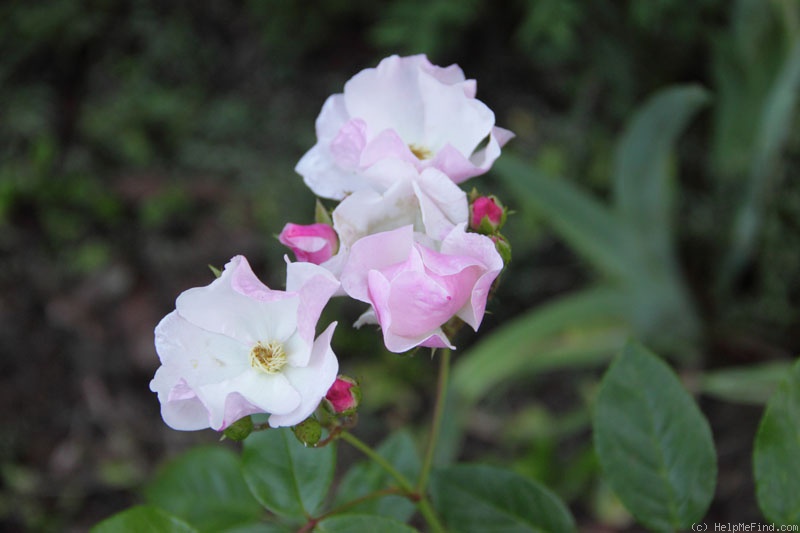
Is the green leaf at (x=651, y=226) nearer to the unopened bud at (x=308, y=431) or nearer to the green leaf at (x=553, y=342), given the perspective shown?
the green leaf at (x=553, y=342)

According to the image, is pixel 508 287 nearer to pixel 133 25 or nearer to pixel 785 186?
pixel 785 186

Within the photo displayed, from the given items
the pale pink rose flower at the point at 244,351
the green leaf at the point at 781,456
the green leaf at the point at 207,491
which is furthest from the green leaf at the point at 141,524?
the green leaf at the point at 781,456

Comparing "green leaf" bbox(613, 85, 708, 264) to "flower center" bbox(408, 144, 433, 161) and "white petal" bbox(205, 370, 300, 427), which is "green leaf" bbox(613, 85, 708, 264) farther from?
"white petal" bbox(205, 370, 300, 427)

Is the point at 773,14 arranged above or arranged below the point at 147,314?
above

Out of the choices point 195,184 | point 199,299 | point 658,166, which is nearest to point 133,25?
point 195,184

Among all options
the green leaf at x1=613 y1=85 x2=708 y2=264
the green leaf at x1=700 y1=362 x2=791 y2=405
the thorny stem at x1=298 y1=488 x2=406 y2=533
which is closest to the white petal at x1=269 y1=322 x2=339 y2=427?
the thorny stem at x1=298 y1=488 x2=406 y2=533

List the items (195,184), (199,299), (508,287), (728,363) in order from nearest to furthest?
(199,299) < (728,363) < (508,287) < (195,184)
